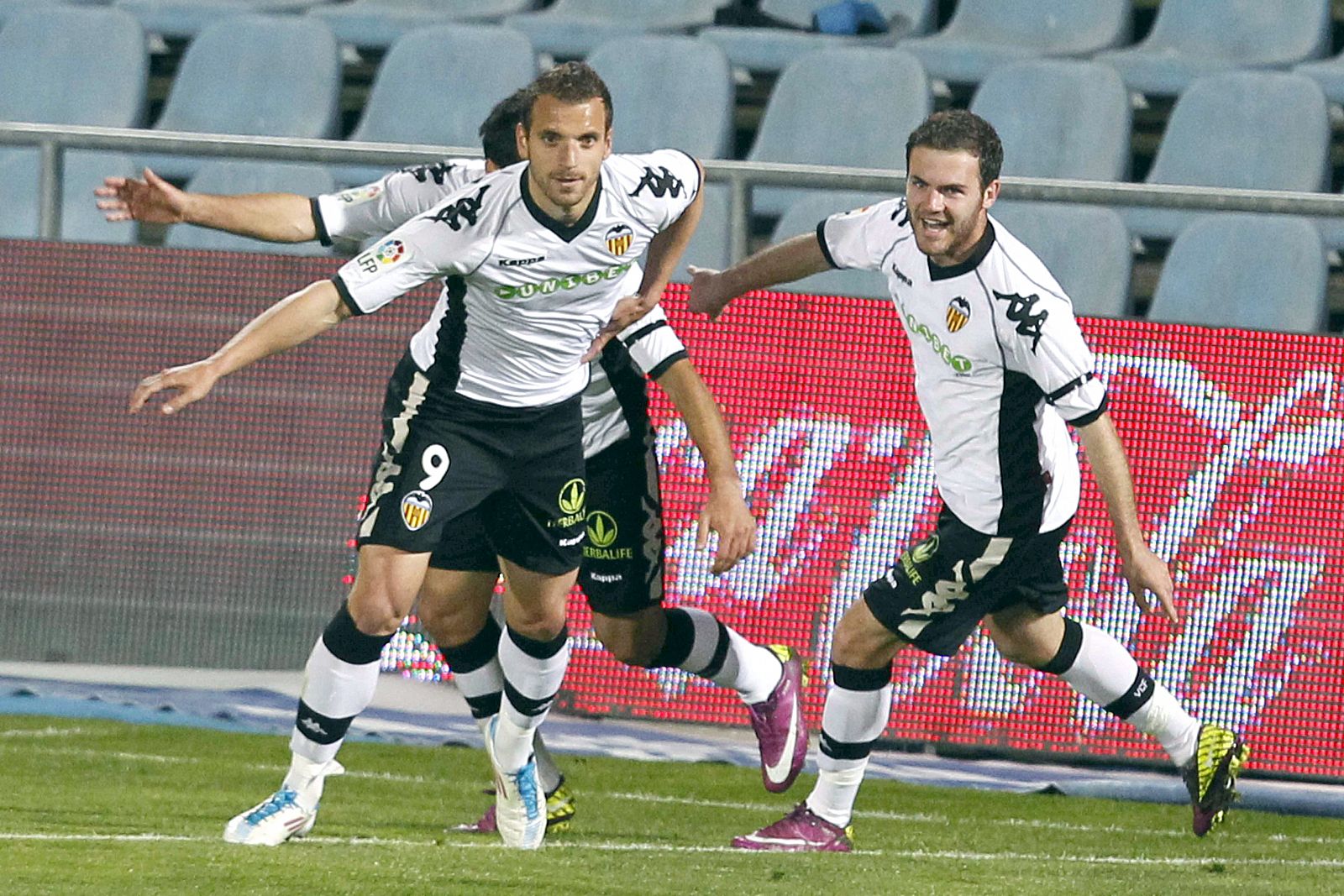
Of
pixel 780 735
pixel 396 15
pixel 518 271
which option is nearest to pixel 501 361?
pixel 518 271

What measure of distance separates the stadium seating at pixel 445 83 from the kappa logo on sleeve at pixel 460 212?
578cm

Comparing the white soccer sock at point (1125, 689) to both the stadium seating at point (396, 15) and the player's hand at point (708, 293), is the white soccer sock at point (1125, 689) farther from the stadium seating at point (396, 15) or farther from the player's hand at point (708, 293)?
the stadium seating at point (396, 15)

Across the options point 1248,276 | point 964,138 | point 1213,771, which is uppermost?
point 964,138

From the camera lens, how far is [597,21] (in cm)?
1159

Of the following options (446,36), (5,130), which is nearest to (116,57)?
(446,36)

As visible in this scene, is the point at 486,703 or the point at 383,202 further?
the point at 486,703

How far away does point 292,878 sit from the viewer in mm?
4805

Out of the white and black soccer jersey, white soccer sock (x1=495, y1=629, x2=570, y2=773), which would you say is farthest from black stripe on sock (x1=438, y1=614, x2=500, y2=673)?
the white and black soccer jersey

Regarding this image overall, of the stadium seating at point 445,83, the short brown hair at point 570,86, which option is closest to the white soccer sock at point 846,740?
the short brown hair at point 570,86

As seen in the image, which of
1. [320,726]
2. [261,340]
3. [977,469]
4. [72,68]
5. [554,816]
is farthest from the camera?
[72,68]

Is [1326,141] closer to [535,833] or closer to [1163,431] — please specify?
[1163,431]

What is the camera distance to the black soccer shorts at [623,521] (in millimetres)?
6418

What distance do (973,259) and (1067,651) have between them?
4.29ft

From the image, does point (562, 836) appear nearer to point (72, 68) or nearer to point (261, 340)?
point (261, 340)
